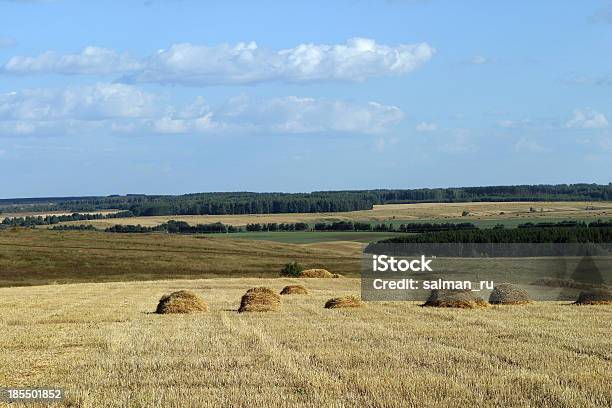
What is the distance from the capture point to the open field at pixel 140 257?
66.0 meters

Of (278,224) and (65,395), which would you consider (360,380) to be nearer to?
(65,395)

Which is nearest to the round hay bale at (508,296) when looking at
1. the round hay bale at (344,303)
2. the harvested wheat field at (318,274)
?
the round hay bale at (344,303)

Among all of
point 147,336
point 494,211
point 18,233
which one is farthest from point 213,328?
point 494,211

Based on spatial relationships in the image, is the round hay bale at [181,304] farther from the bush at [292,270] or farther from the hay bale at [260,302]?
the bush at [292,270]

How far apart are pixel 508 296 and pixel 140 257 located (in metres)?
53.5

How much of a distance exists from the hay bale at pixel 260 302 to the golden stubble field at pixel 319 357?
739 mm

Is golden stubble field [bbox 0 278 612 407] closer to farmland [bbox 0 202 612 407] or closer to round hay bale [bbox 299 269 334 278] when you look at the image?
farmland [bbox 0 202 612 407]

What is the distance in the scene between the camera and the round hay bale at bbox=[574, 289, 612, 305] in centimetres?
2820

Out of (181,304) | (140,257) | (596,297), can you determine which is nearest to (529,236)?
(140,257)

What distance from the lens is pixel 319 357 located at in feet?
49.5

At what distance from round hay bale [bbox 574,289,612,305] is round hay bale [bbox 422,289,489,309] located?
12.8ft

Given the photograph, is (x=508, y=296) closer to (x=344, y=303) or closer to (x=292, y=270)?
(x=344, y=303)

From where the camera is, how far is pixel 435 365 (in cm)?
1409

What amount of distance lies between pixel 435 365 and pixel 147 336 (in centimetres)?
765
